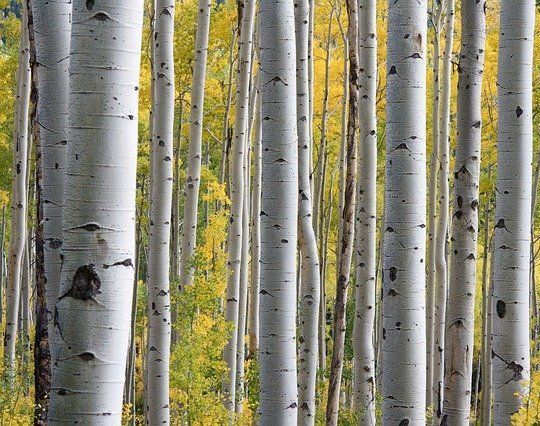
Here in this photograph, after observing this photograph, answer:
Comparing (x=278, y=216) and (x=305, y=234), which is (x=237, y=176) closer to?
(x=305, y=234)

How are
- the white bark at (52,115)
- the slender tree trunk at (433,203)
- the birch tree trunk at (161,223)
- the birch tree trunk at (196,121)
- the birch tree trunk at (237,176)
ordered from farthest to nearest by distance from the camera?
the slender tree trunk at (433,203), the birch tree trunk at (237,176), the birch tree trunk at (196,121), the birch tree trunk at (161,223), the white bark at (52,115)

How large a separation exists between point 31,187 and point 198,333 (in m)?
15.2

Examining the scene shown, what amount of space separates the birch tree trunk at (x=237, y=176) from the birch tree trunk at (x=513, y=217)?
20.4ft

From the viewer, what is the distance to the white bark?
362cm

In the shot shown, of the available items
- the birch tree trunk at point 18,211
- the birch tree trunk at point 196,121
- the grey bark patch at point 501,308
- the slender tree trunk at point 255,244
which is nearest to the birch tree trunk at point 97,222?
the grey bark patch at point 501,308

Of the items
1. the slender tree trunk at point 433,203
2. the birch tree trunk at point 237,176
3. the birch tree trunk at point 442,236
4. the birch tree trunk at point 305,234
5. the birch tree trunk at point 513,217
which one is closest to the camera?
the birch tree trunk at point 513,217

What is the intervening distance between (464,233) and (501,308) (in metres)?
0.89

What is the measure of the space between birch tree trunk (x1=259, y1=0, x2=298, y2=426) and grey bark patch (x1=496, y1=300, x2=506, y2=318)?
115 centimetres

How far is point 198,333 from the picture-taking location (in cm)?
1014

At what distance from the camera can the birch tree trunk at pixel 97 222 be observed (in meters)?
2.21

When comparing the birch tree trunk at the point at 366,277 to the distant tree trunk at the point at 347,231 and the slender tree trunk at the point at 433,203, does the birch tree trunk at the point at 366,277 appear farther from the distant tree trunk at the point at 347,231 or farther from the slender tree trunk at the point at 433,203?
the slender tree trunk at the point at 433,203

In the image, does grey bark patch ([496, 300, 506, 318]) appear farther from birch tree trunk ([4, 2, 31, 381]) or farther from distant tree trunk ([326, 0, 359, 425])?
birch tree trunk ([4, 2, 31, 381])

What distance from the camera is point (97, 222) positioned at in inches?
87.8

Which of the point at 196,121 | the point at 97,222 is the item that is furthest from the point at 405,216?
the point at 196,121
